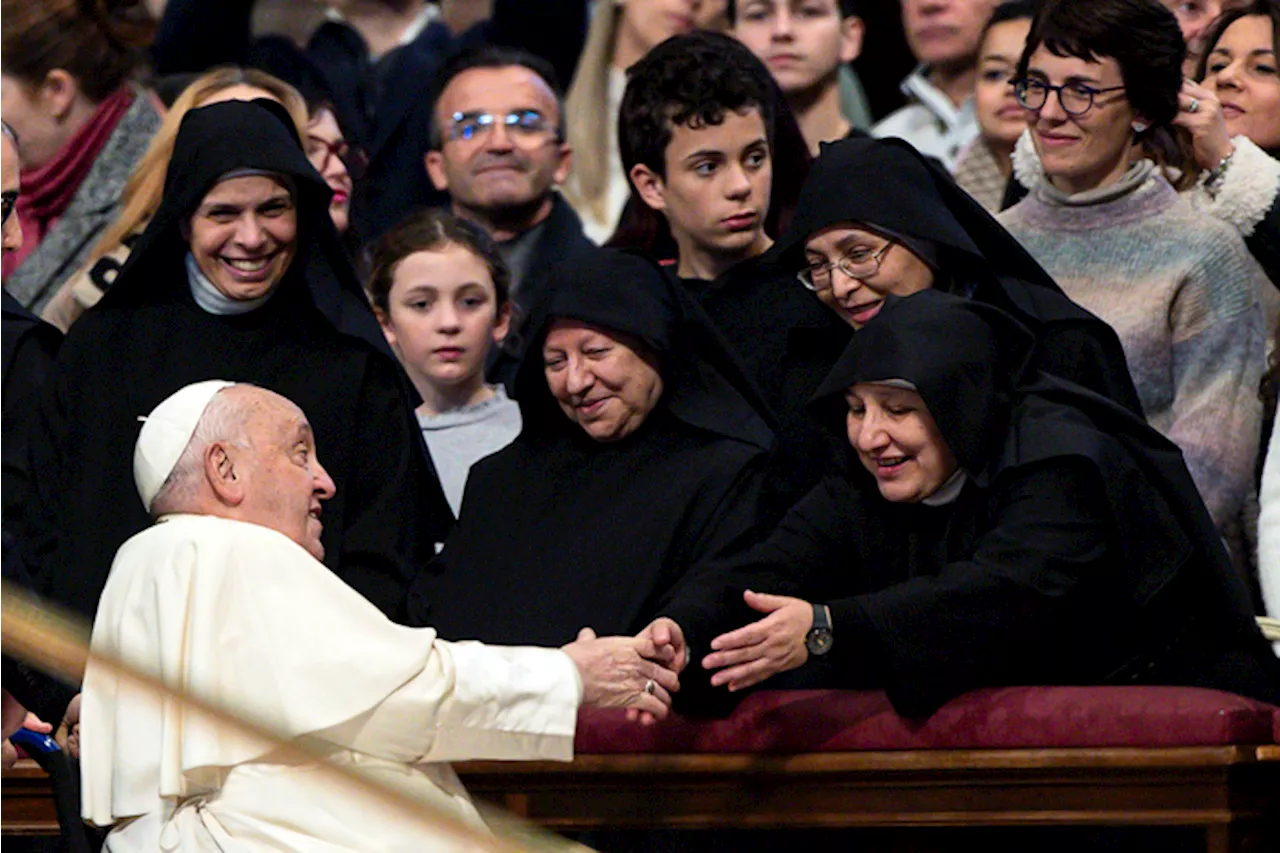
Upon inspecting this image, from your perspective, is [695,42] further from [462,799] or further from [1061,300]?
[462,799]

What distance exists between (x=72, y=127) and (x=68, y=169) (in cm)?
15

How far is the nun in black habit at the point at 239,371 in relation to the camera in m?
6.30

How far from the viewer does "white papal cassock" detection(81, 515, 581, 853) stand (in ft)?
15.9

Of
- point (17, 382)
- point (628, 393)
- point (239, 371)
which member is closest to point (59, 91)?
point (17, 382)

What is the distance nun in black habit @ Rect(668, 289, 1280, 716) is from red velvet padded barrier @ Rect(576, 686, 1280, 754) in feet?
0.22

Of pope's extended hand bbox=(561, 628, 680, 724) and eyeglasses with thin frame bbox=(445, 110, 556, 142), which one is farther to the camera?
eyeglasses with thin frame bbox=(445, 110, 556, 142)

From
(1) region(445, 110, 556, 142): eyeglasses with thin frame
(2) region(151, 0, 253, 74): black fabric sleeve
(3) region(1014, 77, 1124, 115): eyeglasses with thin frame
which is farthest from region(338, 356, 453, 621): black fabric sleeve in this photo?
(2) region(151, 0, 253, 74): black fabric sleeve

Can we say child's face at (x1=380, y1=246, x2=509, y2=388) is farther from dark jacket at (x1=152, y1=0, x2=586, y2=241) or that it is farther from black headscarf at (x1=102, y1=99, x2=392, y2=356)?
dark jacket at (x1=152, y1=0, x2=586, y2=241)

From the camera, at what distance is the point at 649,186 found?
6832 millimetres

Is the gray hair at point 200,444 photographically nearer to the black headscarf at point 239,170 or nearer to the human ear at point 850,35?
the black headscarf at point 239,170

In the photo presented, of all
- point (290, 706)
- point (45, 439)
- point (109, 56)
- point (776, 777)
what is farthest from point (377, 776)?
point (109, 56)

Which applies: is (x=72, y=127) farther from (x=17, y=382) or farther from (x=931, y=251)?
(x=931, y=251)

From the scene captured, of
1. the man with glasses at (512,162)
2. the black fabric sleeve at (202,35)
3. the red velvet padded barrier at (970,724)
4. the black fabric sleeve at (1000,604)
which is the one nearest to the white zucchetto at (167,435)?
the red velvet padded barrier at (970,724)

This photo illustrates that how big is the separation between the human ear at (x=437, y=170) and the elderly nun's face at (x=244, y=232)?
1.49 m
